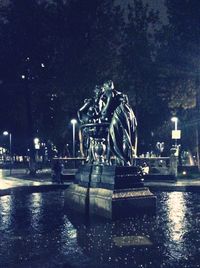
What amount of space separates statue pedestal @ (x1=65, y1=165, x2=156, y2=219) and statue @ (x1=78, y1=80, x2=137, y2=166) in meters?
0.59

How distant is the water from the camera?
6.79 metres

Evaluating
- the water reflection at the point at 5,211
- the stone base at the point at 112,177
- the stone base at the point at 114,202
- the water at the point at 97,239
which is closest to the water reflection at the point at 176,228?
the water at the point at 97,239

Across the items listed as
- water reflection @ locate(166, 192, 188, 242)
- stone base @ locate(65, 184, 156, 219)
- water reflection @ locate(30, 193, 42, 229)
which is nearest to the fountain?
stone base @ locate(65, 184, 156, 219)

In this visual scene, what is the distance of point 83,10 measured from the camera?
37062mm

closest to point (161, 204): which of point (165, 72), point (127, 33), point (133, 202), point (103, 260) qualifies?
point (133, 202)

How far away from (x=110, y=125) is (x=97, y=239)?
457 cm

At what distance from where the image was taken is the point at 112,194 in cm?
1102

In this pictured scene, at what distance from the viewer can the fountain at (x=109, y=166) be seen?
1125cm

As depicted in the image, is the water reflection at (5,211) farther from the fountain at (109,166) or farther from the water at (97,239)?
the fountain at (109,166)

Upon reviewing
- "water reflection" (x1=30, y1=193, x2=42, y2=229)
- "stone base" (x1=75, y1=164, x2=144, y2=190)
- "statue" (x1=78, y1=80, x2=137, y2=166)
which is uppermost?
"statue" (x1=78, y1=80, x2=137, y2=166)

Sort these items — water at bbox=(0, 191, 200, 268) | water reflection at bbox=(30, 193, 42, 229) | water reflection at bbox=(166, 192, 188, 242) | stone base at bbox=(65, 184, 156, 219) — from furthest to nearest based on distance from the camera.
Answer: stone base at bbox=(65, 184, 156, 219)
water reflection at bbox=(30, 193, 42, 229)
water reflection at bbox=(166, 192, 188, 242)
water at bbox=(0, 191, 200, 268)

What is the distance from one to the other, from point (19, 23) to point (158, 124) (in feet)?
67.4

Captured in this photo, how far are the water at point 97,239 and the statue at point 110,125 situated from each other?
2.09 metres

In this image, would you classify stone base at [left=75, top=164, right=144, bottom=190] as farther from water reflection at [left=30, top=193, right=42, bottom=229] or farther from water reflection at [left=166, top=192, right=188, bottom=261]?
water reflection at [left=30, top=193, right=42, bottom=229]
